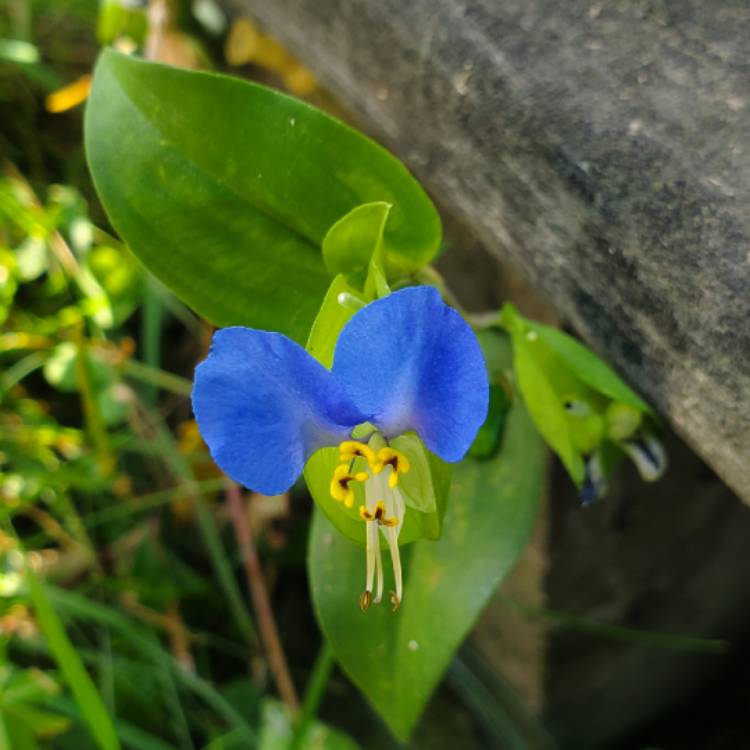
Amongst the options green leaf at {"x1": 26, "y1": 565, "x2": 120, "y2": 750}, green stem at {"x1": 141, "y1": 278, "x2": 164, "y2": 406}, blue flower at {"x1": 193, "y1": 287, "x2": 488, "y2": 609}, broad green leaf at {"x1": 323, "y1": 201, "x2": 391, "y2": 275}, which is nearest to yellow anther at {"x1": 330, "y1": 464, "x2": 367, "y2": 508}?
blue flower at {"x1": 193, "y1": 287, "x2": 488, "y2": 609}

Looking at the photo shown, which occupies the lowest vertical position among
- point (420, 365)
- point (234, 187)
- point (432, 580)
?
point (432, 580)

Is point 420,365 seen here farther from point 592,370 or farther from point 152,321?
point 152,321

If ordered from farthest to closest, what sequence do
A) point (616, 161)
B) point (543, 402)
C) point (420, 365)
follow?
1. point (543, 402)
2. point (616, 161)
3. point (420, 365)

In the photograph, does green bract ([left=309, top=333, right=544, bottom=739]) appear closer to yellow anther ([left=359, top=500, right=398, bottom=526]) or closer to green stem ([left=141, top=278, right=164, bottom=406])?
yellow anther ([left=359, top=500, right=398, bottom=526])

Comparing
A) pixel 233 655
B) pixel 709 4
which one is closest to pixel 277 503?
pixel 233 655

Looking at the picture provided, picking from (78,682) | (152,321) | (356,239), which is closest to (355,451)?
(356,239)
